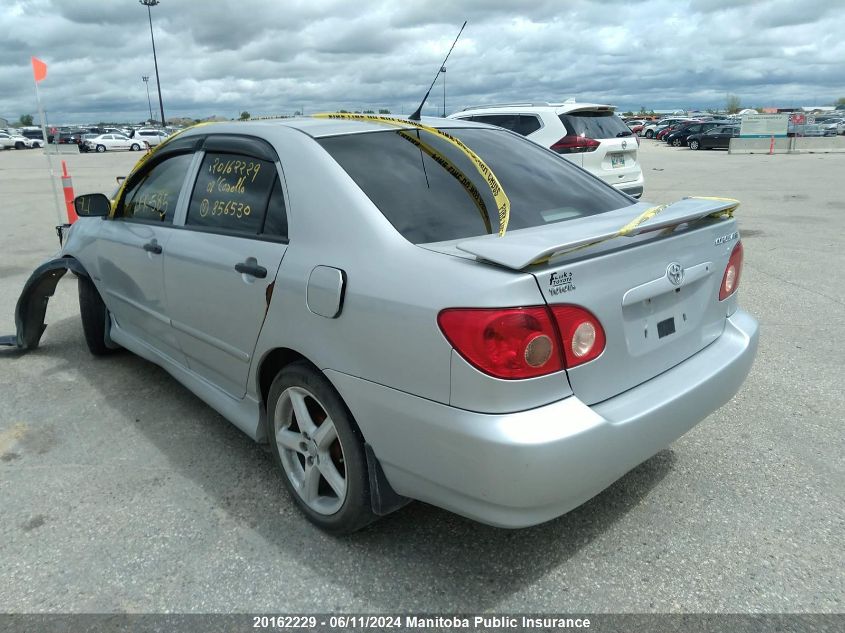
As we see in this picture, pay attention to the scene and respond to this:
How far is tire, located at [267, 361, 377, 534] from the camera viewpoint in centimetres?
242

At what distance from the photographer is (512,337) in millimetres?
1994

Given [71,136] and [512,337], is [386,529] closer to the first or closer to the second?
[512,337]

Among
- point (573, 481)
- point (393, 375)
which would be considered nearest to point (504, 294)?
point (393, 375)

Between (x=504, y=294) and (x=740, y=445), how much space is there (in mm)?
2040

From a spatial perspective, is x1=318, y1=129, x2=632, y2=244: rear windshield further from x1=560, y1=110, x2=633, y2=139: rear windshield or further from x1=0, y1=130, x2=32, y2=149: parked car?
x1=0, y1=130, x2=32, y2=149: parked car

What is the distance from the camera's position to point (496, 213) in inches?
105

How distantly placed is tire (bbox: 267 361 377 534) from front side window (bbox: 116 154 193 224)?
1389 millimetres

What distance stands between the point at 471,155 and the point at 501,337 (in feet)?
3.88

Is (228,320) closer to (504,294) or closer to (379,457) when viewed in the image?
(379,457)

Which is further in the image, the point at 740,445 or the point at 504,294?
the point at 740,445

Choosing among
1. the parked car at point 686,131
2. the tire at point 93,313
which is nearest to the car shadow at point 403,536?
the tire at point 93,313

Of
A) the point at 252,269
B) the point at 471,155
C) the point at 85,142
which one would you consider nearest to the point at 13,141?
the point at 85,142

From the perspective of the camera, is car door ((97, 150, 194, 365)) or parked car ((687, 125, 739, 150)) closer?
car door ((97, 150, 194, 365))

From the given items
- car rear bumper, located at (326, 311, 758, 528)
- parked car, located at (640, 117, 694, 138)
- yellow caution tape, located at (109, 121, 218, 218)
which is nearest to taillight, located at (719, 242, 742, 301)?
car rear bumper, located at (326, 311, 758, 528)
